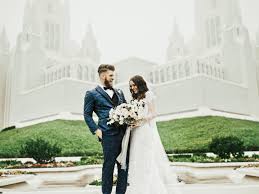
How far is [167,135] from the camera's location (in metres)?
11.5

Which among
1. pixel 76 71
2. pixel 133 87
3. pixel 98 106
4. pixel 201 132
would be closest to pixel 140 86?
pixel 133 87

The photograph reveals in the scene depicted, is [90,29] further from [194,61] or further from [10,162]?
[10,162]


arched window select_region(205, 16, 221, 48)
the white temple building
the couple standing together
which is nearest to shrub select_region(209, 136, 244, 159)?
the white temple building

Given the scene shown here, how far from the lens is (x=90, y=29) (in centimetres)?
1905

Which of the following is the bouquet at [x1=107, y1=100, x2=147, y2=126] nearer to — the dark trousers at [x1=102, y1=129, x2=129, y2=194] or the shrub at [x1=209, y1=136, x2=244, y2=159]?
the dark trousers at [x1=102, y1=129, x2=129, y2=194]

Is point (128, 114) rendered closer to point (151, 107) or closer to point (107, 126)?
point (107, 126)

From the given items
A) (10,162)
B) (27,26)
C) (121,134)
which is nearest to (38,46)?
(27,26)

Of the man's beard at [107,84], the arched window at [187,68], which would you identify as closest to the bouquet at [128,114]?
the man's beard at [107,84]

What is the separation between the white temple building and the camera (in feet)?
47.7

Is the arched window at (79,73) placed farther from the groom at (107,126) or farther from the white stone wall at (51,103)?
the groom at (107,126)

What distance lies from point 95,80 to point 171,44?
273 inches

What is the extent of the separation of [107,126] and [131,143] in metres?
0.39

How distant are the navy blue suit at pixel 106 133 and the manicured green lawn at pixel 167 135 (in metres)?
7.48

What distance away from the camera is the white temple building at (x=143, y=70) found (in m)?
14.5
